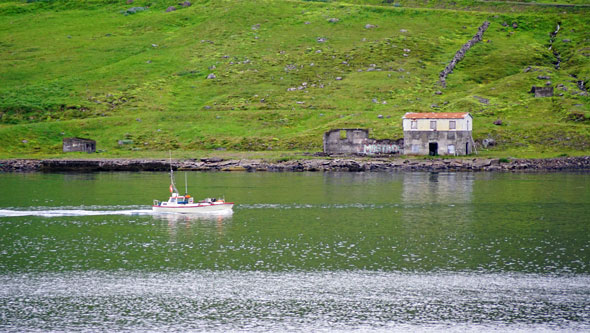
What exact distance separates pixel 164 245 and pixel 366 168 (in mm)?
74956

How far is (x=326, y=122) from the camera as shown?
164m

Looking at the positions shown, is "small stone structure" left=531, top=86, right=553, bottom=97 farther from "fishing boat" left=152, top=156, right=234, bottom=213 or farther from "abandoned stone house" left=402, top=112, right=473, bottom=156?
"fishing boat" left=152, top=156, right=234, bottom=213

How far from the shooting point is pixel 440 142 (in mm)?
139375

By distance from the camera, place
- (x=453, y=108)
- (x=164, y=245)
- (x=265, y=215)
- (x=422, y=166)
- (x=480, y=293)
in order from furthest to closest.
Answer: (x=453, y=108)
(x=422, y=166)
(x=265, y=215)
(x=164, y=245)
(x=480, y=293)

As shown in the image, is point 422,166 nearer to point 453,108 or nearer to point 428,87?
point 453,108

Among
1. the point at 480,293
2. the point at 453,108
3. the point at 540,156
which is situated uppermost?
the point at 453,108

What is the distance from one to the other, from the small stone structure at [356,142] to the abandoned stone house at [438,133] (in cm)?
551

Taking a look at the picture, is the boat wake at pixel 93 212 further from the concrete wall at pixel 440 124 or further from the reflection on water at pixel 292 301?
the concrete wall at pixel 440 124

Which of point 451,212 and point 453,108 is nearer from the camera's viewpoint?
point 451,212

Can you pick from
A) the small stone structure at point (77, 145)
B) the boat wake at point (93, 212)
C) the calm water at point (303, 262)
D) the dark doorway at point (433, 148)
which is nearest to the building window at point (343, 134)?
→ the dark doorway at point (433, 148)

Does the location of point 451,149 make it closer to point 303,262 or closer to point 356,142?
point 356,142

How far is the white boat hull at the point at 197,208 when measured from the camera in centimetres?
8294

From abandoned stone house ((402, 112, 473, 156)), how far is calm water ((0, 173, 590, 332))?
3785 cm

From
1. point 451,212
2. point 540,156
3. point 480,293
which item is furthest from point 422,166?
point 480,293
